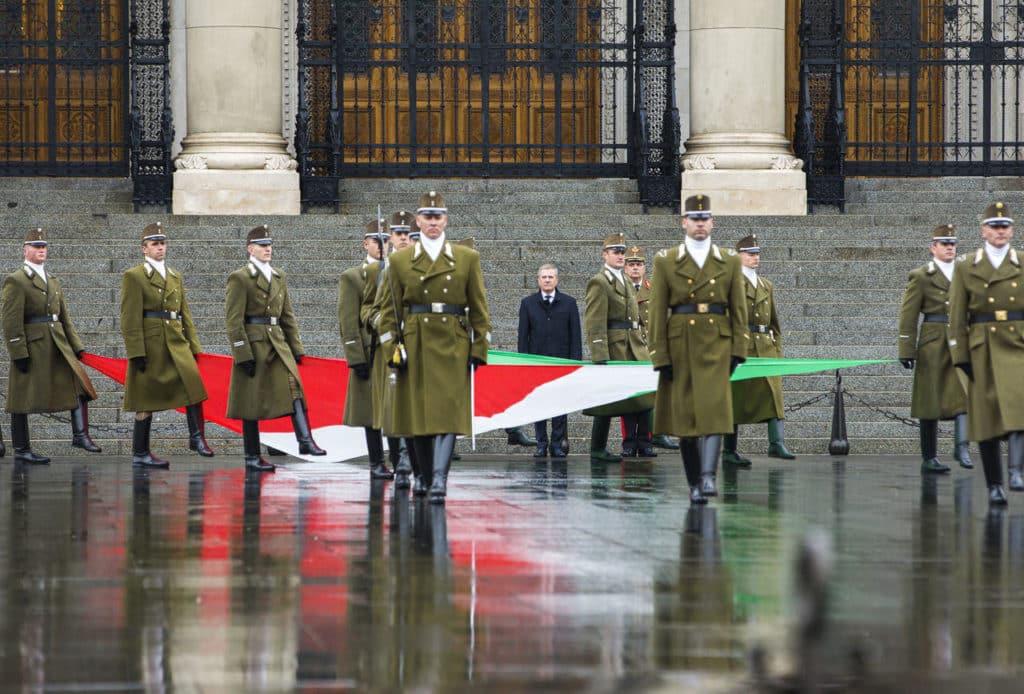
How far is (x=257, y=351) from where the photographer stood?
15.4m

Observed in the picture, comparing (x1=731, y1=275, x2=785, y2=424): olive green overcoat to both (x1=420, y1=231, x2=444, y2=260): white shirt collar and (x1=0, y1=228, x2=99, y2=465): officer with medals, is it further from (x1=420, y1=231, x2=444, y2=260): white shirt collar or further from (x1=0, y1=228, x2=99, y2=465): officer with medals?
(x1=0, y1=228, x2=99, y2=465): officer with medals

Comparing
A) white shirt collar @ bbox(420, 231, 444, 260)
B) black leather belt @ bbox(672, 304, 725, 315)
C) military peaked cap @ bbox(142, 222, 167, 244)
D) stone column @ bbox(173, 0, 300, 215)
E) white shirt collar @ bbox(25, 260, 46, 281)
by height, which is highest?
stone column @ bbox(173, 0, 300, 215)

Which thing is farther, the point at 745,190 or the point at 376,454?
the point at 745,190

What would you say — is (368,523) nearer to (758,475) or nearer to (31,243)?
(758,475)

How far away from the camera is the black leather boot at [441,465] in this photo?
1220 centimetres

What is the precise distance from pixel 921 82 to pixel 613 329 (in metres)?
12.0

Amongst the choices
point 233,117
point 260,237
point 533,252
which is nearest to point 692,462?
point 260,237

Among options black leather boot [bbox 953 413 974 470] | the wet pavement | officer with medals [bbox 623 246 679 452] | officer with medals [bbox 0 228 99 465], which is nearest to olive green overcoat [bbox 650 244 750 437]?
the wet pavement

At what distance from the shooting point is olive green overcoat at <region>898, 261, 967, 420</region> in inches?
611

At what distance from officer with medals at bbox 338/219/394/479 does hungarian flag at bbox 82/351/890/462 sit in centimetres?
142

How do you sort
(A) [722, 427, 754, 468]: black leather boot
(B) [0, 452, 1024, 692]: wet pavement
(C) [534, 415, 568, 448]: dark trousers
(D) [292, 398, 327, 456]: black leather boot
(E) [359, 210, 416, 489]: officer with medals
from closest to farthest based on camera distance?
(B) [0, 452, 1024, 692]: wet pavement
(E) [359, 210, 416, 489]: officer with medals
(D) [292, 398, 327, 456]: black leather boot
(A) [722, 427, 754, 468]: black leather boot
(C) [534, 415, 568, 448]: dark trousers

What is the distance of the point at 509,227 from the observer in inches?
889

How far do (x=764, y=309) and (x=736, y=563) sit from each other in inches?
297

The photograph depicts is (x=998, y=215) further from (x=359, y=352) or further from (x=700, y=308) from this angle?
(x=359, y=352)
